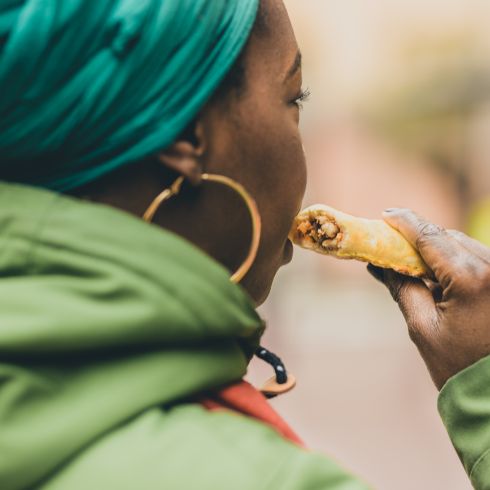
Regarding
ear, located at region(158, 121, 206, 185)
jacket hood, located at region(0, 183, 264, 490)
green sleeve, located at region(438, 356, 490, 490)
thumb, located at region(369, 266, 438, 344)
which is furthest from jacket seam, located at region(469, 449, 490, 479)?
ear, located at region(158, 121, 206, 185)

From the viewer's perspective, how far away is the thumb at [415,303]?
1.98 m

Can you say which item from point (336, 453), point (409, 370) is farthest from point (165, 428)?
point (409, 370)

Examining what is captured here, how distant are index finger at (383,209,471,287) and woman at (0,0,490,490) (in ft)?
2.00

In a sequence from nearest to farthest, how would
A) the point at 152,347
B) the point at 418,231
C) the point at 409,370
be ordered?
the point at 152,347, the point at 418,231, the point at 409,370

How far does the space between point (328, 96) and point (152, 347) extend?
14.8 meters

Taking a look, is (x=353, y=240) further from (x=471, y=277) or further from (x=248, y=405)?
(x=248, y=405)

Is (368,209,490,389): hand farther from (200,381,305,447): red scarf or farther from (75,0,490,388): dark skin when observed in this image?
(200,381,305,447): red scarf

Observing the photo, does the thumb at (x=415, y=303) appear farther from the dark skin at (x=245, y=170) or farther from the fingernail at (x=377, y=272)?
the dark skin at (x=245, y=170)

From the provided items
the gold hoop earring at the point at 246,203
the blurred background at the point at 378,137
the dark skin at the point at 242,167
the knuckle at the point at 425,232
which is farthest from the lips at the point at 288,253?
the blurred background at the point at 378,137

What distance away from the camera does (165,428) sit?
4.05 ft

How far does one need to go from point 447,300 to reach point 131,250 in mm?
902

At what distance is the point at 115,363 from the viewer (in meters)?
1.28

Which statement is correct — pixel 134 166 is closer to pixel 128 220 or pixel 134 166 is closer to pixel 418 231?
pixel 128 220

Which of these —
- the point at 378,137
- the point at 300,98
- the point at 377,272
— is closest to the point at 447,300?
the point at 377,272
